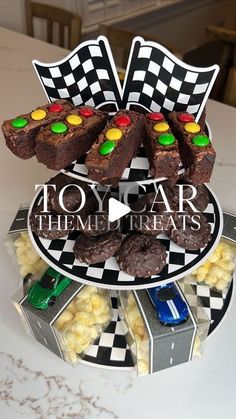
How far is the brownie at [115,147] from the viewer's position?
0.77 meters

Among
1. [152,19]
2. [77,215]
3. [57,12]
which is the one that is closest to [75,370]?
[77,215]

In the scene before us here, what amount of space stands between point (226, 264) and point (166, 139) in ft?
1.25

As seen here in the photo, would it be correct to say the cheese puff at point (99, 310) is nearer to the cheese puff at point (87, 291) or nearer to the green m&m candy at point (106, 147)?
the cheese puff at point (87, 291)

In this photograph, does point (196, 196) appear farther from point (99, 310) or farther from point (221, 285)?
point (99, 310)

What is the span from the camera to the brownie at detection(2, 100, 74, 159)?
843 millimetres

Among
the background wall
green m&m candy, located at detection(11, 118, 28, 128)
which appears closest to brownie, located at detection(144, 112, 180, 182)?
green m&m candy, located at detection(11, 118, 28, 128)

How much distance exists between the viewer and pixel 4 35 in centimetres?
226

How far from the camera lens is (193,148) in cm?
80

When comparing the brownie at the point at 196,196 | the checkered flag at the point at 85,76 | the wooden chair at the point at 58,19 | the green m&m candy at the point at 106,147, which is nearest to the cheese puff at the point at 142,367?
the brownie at the point at 196,196

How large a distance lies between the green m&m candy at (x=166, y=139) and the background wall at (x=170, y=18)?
6.56 ft

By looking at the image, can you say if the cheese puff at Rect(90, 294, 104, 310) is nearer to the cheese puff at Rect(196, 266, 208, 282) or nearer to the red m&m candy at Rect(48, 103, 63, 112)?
the cheese puff at Rect(196, 266, 208, 282)

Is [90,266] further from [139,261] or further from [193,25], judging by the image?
[193,25]

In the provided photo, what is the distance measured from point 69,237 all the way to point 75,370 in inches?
11.3

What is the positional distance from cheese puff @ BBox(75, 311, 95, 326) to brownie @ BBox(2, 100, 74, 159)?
353 mm
